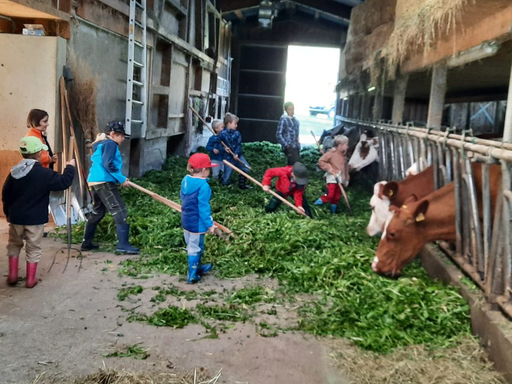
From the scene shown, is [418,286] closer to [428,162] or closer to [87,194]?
[428,162]

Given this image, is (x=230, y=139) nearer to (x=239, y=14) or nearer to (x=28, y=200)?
(x=28, y=200)

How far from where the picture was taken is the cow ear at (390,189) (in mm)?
6055

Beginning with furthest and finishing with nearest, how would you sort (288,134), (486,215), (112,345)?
(288,134) < (486,215) < (112,345)

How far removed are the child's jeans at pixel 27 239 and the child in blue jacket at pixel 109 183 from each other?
1178 millimetres

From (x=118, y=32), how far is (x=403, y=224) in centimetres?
550

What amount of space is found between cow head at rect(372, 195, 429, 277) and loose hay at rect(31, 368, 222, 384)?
2178mm

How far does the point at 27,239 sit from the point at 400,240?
338cm

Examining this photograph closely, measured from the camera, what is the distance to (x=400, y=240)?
16.3ft

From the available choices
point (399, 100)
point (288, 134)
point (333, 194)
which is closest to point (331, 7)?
point (288, 134)

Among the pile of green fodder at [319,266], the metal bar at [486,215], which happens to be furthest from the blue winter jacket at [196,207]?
the metal bar at [486,215]

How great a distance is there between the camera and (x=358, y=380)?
3.42 m

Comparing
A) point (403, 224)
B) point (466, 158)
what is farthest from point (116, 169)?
point (466, 158)

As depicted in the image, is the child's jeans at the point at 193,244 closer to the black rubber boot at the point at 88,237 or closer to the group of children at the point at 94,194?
the group of children at the point at 94,194

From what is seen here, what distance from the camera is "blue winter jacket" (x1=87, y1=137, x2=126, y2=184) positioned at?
5.93m
